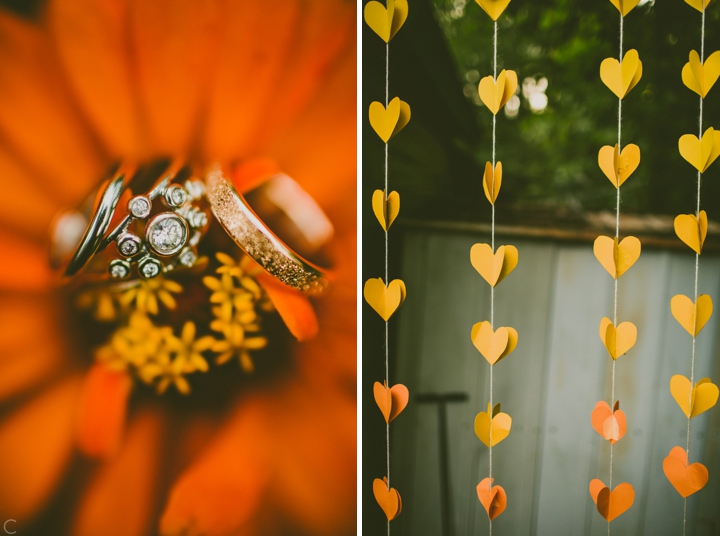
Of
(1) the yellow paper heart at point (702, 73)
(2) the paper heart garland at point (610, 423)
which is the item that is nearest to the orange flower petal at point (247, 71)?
(1) the yellow paper heart at point (702, 73)

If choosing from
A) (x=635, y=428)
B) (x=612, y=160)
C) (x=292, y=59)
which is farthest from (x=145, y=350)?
(x=635, y=428)

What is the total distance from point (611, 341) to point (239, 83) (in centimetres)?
99

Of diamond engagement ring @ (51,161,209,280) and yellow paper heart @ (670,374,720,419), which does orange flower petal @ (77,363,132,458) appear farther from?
yellow paper heart @ (670,374,720,419)

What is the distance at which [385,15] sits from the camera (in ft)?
2.45

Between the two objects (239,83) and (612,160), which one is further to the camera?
(239,83)

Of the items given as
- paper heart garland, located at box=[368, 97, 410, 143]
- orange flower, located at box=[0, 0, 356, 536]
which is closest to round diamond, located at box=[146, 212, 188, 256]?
orange flower, located at box=[0, 0, 356, 536]

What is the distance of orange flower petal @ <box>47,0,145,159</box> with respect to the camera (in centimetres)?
92

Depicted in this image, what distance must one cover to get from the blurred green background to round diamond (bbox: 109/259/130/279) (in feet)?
1.89

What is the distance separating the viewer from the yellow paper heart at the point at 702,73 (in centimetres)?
69

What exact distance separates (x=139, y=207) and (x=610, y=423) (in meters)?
1.09

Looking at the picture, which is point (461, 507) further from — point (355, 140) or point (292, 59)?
point (292, 59)

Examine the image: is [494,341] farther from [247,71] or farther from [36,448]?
[36,448]

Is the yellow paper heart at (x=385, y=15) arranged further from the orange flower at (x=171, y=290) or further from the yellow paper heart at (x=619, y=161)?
the yellow paper heart at (x=619, y=161)

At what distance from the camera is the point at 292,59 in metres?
0.95
